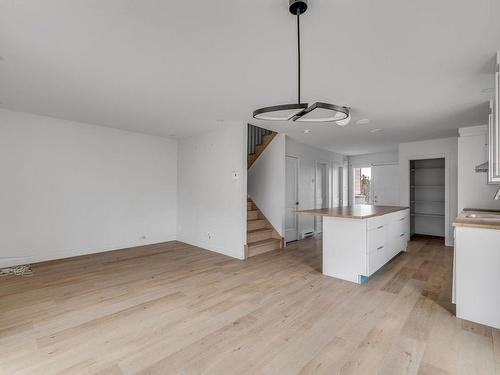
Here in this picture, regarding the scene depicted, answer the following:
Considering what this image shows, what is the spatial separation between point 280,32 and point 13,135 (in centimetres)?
467

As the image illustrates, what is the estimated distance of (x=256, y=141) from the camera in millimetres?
6762

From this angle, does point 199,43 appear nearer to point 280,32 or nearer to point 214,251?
point 280,32

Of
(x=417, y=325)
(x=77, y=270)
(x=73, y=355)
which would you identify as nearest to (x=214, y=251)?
(x=77, y=270)

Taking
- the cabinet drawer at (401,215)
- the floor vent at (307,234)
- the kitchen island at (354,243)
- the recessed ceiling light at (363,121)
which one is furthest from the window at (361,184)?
the kitchen island at (354,243)

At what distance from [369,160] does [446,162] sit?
8.97 ft

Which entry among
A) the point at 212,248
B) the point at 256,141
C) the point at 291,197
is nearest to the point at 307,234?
the point at 291,197

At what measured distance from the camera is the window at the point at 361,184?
341 inches

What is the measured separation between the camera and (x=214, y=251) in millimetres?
5145

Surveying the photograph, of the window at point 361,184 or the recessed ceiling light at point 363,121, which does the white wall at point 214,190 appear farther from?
the window at point 361,184

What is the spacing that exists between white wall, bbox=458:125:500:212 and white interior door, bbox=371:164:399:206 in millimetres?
2885

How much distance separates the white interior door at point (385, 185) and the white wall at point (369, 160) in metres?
0.16

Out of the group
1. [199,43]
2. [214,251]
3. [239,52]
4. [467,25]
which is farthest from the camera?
[214,251]

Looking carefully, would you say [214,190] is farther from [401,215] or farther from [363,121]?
[401,215]

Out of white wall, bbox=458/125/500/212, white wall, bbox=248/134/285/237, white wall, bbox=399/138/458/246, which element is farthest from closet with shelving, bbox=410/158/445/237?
white wall, bbox=248/134/285/237
